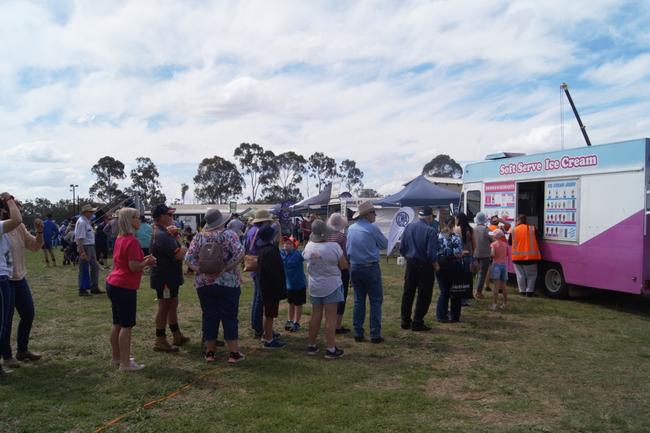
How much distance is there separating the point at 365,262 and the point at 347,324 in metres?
1.53

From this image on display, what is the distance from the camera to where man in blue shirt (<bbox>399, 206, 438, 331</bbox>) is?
7098 millimetres

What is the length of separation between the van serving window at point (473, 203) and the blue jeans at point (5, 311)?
31.0 ft

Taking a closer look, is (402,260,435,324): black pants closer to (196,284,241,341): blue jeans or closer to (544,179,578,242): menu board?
(196,284,241,341): blue jeans

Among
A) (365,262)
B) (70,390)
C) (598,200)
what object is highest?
(598,200)

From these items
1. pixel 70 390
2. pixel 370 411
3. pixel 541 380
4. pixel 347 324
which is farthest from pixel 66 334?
pixel 541 380

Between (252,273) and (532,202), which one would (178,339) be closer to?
(252,273)

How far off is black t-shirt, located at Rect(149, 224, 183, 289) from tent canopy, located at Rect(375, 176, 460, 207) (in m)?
11.6

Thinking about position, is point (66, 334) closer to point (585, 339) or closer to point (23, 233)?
point (23, 233)

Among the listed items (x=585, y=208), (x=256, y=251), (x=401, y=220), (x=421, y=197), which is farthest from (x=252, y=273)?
(x=421, y=197)

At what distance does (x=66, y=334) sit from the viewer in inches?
277

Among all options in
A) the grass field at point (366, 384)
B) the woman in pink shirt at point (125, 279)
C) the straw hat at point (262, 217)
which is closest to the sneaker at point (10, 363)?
the grass field at point (366, 384)

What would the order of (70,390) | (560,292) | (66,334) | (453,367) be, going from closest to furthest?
1. (70,390)
2. (453,367)
3. (66,334)
4. (560,292)

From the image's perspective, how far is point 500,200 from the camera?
11039 mm

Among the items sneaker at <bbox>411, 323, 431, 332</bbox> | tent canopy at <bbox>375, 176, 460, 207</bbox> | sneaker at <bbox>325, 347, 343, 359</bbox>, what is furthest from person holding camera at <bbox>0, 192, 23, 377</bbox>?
tent canopy at <bbox>375, 176, 460, 207</bbox>
